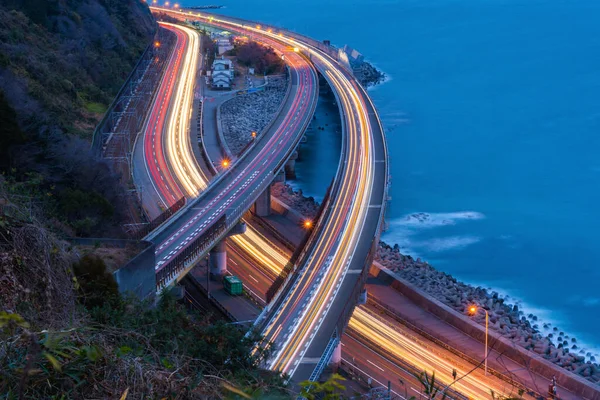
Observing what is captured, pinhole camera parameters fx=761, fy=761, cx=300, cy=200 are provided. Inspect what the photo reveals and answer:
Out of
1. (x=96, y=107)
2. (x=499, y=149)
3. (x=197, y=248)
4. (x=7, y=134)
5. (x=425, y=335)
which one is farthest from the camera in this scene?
(x=499, y=149)

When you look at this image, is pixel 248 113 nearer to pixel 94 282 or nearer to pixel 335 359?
pixel 335 359

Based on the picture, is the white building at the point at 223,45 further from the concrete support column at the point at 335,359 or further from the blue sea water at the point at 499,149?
the concrete support column at the point at 335,359

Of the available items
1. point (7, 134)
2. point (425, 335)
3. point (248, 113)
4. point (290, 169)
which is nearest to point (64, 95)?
point (290, 169)

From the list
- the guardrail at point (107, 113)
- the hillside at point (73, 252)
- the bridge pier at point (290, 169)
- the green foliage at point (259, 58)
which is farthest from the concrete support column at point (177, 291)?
the green foliage at point (259, 58)

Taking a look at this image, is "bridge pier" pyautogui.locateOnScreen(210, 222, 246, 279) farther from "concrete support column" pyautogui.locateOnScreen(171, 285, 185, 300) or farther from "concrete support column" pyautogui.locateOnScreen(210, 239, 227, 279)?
"concrete support column" pyautogui.locateOnScreen(171, 285, 185, 300)

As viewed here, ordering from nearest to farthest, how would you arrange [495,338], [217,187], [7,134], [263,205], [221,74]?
[7,134] → [495,338] → [217,187] → [263,205] → [221,74]

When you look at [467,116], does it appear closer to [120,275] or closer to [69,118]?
[69,118]
